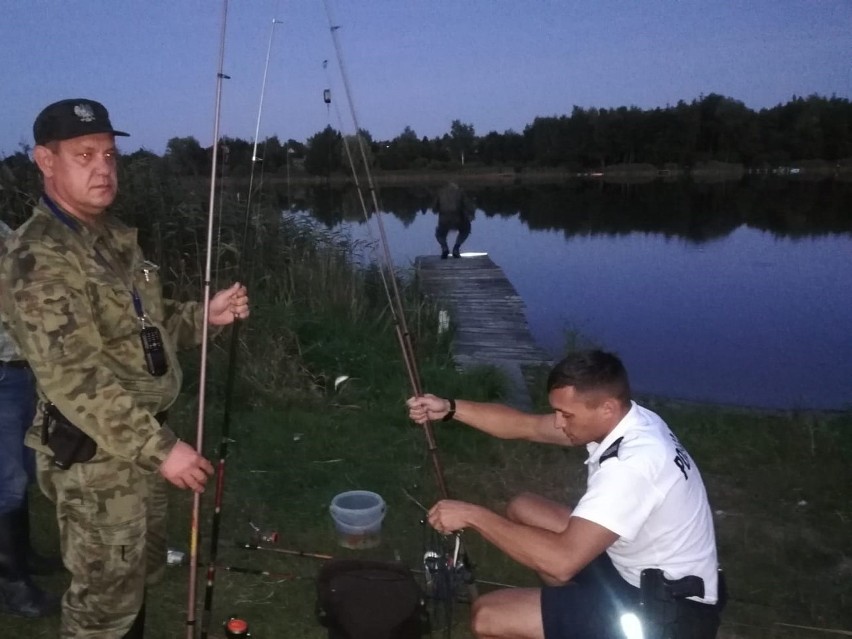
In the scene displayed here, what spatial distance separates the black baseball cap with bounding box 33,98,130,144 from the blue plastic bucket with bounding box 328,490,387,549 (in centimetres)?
221

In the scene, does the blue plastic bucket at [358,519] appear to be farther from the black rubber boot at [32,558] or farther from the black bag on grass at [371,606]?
the black rubber boot at [32,558]

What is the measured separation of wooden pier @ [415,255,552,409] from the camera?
297 inches

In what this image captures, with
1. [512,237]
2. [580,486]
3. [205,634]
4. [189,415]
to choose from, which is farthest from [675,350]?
[512,237]

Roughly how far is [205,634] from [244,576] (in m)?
0.78

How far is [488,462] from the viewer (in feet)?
15.9

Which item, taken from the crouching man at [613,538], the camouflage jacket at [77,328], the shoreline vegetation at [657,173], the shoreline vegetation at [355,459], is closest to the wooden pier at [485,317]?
the shoreline vegetation at [355,459]

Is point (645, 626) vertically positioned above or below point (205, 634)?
above

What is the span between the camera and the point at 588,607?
238cm

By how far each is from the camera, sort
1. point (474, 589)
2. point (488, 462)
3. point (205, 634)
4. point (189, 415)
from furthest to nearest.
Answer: point (189, 415), point (488, 462), point (474, 589), point (205, 634)

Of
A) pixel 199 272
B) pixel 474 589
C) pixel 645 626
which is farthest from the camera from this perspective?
pixel 199 272

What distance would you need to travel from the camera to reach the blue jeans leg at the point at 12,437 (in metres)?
3.17

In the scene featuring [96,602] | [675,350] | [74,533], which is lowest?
[675,350]

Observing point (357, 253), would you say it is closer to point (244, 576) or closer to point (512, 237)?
point (244, 576)

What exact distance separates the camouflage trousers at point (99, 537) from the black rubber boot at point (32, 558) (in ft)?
3.24
